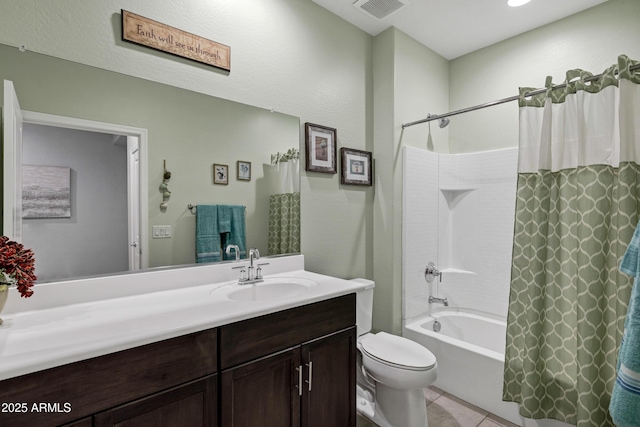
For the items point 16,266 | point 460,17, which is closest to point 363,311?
point 16,266

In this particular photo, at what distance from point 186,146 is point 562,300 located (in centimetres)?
215

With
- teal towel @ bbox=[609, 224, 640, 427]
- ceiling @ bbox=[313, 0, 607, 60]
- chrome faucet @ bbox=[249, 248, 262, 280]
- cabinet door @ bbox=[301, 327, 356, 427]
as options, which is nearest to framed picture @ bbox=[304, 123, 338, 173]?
chrome faucet @ bbox=[249, 248, 262, 280]

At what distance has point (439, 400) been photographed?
2.20 m

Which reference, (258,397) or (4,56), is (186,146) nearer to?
(4,56)

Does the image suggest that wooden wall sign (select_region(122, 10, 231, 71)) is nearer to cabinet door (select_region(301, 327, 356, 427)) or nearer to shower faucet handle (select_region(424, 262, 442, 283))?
cabinet door (select_region(301, 327, 356, 427))

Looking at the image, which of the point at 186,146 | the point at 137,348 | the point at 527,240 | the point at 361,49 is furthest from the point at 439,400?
the point at 361,49

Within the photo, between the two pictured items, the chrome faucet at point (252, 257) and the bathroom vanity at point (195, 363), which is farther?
the chrome faucet at point (252, 257)

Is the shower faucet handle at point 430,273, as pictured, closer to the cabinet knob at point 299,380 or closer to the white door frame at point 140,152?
the cabinet knob at point 299,380

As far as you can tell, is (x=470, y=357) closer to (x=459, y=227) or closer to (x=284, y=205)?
(x=459, y=227)

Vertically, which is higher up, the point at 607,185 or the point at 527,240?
the point at 607,185

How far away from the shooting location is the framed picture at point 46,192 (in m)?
1.24

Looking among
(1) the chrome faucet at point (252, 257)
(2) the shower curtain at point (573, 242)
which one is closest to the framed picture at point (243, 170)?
(1) the chrome faucet at point (252, 257)

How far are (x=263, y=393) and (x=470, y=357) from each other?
152 centimetres

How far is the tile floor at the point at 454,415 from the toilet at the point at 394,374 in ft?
0.54
